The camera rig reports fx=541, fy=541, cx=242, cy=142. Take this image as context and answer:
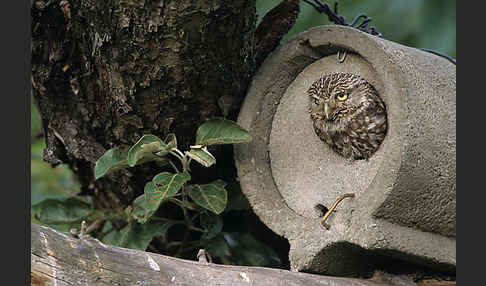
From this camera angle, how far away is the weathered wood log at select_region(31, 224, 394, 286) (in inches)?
37.7

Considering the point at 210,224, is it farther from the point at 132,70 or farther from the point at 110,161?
the point at 132,70

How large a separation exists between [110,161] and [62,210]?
1.54ft

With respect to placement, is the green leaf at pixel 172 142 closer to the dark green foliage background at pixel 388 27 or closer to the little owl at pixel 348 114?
the little owl at pixel 348 114

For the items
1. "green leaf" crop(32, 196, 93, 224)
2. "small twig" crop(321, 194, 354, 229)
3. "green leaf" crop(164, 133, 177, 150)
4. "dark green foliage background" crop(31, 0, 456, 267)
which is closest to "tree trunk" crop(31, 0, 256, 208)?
"green leaf" crop(164, 133, 177, 150)

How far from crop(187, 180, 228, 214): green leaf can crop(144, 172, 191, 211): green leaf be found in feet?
0.35

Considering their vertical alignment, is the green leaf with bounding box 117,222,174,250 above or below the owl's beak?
below

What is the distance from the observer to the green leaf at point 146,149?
1406mm

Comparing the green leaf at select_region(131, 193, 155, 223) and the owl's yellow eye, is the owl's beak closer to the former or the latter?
the owl's yellow eye

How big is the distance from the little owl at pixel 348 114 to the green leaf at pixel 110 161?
0.56 meters

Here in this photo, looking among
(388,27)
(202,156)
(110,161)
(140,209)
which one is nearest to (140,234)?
(140,209)

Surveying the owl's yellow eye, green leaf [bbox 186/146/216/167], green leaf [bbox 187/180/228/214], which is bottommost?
green leaf [bbox 187/180/228/214]

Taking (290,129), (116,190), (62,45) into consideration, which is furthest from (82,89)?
(290,129)

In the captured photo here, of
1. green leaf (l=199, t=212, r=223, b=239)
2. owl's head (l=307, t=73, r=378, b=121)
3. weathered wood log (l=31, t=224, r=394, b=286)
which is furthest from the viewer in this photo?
green leaf (l=199, t=212, r=223, b=239)

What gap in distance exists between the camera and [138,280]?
3.43 ft
